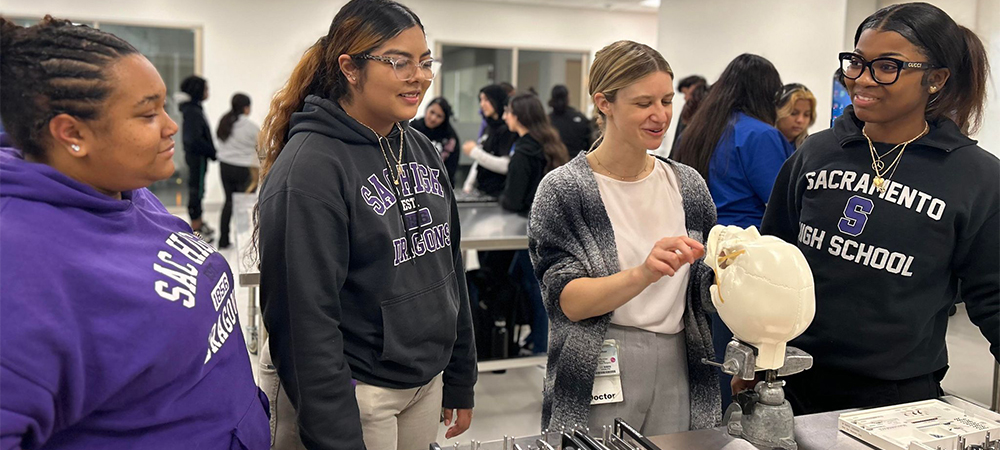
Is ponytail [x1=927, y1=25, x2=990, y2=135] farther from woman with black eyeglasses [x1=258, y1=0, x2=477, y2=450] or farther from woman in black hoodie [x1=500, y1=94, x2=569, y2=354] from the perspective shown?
woman in black hoodie [x1=500, y1=94, x2=569, y2=354]

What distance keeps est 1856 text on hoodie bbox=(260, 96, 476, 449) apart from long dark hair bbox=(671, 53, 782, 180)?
142cm

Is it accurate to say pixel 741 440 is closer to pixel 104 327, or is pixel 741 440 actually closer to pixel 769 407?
pixel 769 407

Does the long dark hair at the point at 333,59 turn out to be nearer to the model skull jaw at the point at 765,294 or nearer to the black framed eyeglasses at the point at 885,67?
the model skull jaw at the point at 765,294

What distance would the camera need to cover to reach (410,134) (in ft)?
4.59

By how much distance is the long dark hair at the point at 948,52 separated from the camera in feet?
4.36

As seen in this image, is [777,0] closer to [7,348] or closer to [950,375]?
[950,375]

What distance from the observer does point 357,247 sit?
1.18 m

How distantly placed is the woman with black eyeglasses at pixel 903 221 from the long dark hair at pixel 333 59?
0.86 m

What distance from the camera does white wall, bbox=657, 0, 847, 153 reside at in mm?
5051

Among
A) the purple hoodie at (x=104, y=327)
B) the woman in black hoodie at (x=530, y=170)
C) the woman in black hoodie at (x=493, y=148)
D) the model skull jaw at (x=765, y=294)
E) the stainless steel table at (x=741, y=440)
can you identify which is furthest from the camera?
the woman in black hoodie at (x=493, y=148)

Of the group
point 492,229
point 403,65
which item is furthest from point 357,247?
point 492,229

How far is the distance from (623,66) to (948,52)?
1.93 feet

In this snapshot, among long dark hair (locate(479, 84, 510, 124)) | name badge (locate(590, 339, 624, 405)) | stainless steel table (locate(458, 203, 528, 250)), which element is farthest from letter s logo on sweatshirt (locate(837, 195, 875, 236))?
long dark hair (locate(479, 84, 510, 124))

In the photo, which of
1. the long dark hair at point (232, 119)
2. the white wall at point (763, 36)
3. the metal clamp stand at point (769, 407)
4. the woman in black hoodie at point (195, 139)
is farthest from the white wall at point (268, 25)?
the metal clamp stand at point (769, 407)
